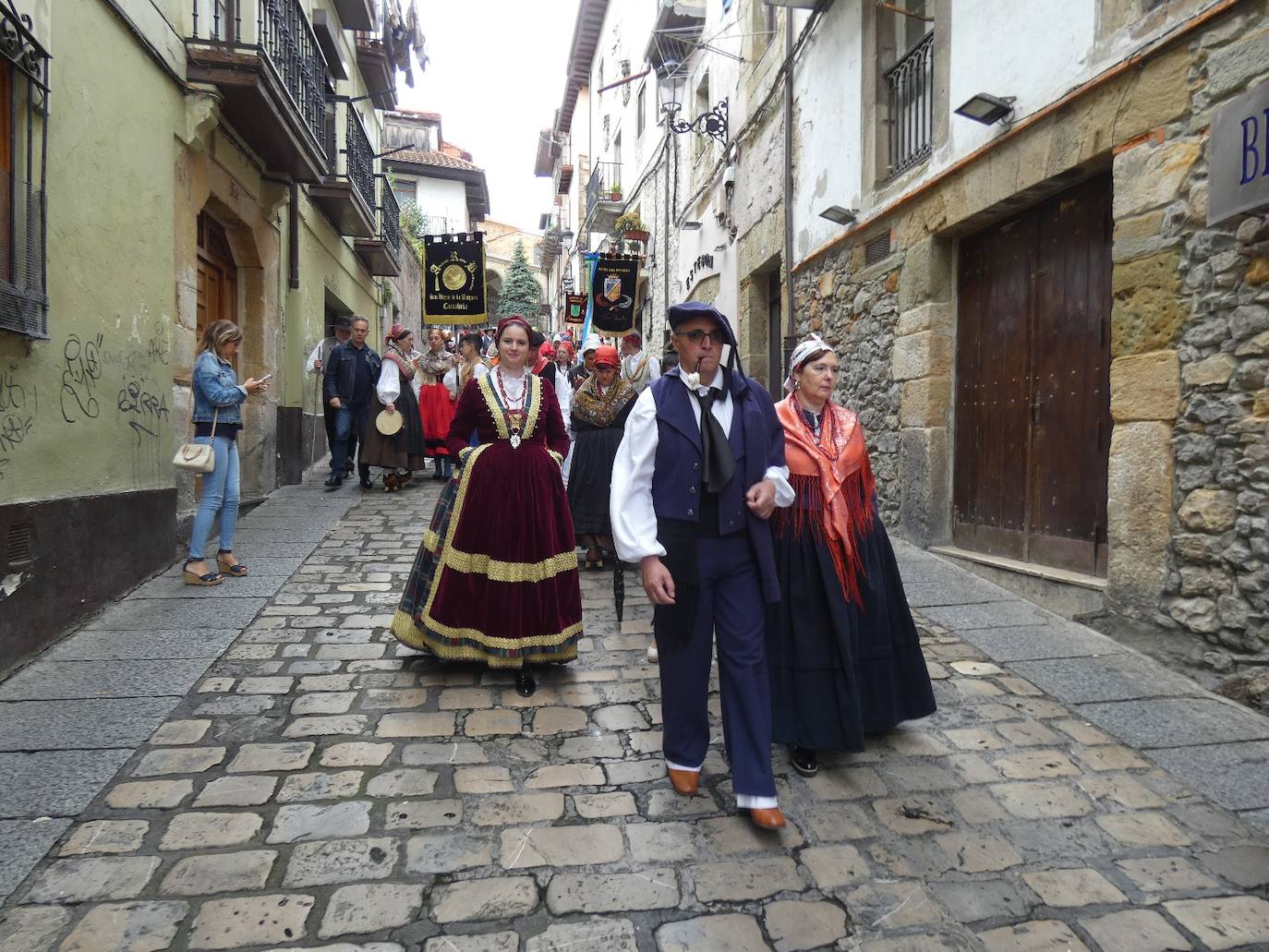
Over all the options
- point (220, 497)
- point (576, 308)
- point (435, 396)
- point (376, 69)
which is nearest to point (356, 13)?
point (376, 69)

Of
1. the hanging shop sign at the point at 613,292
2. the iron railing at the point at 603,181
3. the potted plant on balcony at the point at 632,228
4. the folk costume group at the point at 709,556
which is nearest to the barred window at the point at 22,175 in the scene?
the folk costume group at the point at 709,556

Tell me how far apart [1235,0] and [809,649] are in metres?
3.57

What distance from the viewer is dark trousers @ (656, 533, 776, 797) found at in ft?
9.11

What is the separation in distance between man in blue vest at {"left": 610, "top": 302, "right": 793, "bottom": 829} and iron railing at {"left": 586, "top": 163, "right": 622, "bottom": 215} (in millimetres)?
Result: 17544

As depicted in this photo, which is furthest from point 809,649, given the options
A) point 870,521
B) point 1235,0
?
point 1235,0

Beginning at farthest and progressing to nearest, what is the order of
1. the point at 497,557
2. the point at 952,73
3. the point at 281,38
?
the point at 281,38 → the point at 952,73 → the point at 497,557

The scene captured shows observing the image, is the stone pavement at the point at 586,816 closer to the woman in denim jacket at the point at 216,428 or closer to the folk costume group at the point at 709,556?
the folk costume group at the point at 709,556

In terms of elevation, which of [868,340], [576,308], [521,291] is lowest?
[868,340]

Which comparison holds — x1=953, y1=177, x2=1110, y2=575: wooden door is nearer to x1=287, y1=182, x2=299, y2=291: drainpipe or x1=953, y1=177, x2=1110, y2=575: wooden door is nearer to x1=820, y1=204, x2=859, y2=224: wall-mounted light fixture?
x1=820, y1=204, x2=859, y2=224: wall-mounted light fixture

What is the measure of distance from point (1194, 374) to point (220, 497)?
5695 millimetres

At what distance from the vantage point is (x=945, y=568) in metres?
6.21

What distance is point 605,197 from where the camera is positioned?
19.4m

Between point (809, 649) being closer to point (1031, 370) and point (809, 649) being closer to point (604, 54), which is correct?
point (1031, 370)

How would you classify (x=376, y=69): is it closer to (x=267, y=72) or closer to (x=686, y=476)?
(x=267, y=72)
